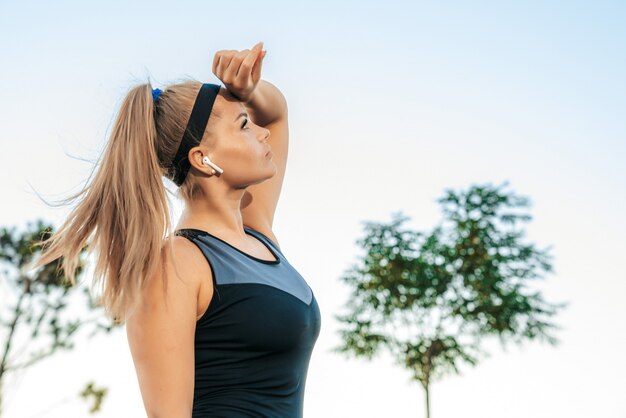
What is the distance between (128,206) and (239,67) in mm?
634

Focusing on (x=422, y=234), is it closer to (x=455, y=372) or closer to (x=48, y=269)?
(x=455, y=372)

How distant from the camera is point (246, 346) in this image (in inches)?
82.4

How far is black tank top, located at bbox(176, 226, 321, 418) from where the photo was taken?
207cm

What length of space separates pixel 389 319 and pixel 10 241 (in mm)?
11066

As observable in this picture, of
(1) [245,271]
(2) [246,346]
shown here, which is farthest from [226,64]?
(2) [246,346]

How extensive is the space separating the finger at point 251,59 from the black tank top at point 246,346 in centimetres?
62

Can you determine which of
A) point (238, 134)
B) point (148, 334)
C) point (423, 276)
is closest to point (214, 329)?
point (148, 334)

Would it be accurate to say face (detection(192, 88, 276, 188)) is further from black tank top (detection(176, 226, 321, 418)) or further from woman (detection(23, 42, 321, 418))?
black tank top (detection(176, 226, 321, 418))

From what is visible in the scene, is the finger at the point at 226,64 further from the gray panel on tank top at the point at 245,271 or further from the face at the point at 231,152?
the gray panel on tank top at the point at 245,271

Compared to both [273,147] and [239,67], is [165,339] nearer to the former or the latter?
[239,67]

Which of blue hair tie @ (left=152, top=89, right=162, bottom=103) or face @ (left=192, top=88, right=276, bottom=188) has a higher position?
blue hair tie @ (left=152, top=89, right=162, bottom=103)

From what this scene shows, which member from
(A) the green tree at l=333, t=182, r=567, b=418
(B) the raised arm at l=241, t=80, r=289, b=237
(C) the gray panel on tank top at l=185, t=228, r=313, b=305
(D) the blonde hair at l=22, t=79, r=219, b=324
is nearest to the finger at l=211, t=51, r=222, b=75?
(D) the blonde hair at l=22, t=79, r=219, b=324

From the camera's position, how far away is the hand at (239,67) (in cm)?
238

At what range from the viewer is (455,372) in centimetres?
2086
